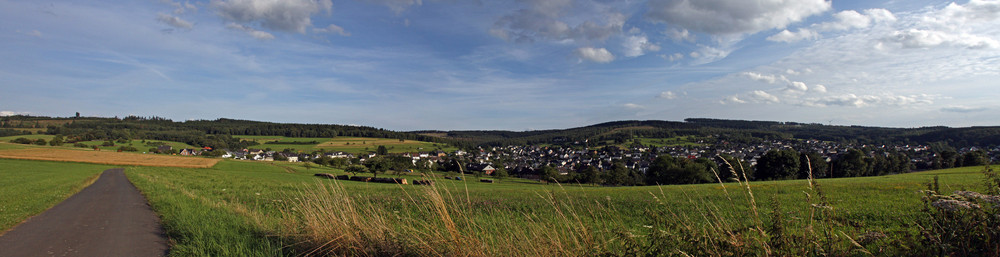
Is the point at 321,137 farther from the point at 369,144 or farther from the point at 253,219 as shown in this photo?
the point at 253,219

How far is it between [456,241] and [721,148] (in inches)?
5504

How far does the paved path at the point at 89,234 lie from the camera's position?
721 cm

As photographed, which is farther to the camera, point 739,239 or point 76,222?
Answer: point 76,222

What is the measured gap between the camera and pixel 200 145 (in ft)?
401

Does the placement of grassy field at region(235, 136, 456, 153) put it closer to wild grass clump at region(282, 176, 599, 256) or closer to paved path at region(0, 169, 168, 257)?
paved path at region(0, 169, 168, 257)

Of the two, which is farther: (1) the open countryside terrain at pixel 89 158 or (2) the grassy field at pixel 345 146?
(2) the grassy field at pixel 345 146

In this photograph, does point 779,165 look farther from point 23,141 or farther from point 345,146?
point 23,141

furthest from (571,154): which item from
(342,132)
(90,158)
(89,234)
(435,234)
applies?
(435,234)

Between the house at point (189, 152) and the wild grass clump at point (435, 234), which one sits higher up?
the wild grass clump at point (435, 234)

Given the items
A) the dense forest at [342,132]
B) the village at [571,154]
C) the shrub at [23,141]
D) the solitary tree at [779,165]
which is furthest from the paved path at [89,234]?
the dense forest at [342,132]

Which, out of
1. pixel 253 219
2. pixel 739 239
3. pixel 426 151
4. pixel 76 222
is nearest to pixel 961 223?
pixel 739 239

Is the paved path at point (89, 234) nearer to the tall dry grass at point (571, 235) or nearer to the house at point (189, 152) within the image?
the tall dry grass at point (571, 235)

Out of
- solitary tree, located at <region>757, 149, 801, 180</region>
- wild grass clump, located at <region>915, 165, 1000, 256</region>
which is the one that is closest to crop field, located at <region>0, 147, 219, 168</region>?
wild grass clump, located at <region>915, 165, 1000, 256</region>

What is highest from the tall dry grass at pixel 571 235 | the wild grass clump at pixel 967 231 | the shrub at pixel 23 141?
the wild grass clump at pixel 967 231
